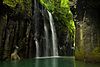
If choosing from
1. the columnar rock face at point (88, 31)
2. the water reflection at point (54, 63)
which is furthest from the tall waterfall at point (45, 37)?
the columnar rock face at point (88, 31)

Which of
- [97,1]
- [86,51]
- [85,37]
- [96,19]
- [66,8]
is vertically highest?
[66,8]

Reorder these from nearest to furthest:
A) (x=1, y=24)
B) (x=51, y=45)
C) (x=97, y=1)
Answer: (x=97, y=1) → (x=1, y=24) → (x=51, y=45)

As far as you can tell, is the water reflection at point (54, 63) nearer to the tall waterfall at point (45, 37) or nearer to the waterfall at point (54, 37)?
the tall waterfall at point (45, 37)

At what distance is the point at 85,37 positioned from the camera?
52.3 feet

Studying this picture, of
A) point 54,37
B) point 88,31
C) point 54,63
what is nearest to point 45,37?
point 54,37

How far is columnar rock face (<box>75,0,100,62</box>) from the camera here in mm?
14695

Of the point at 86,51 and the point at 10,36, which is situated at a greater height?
the point at 10,36

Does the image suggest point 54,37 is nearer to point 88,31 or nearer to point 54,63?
point 54,63

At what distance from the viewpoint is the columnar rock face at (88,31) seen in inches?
579

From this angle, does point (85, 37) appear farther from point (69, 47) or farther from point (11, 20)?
point (69, 47)

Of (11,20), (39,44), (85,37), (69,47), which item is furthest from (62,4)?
(85,37)

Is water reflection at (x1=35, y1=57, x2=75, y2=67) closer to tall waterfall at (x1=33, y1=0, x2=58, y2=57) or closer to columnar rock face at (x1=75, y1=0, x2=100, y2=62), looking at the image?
columnar rock face at (x1=75, y1=0, x2=100, y2=62)

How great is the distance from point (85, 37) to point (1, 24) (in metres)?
8.97

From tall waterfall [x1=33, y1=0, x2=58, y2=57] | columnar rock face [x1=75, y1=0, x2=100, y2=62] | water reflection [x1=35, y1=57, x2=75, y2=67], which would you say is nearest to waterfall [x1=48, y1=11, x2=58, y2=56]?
tall waterfall [x1=33, y1=0, x2=58, y2=57]
